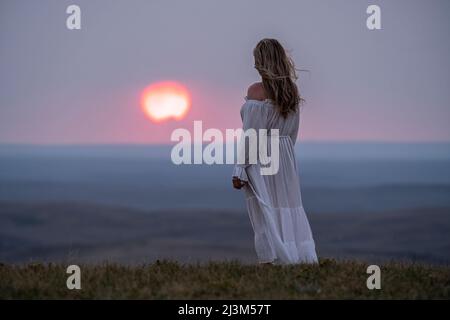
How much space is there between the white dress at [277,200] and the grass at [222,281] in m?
0.32

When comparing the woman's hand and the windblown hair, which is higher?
the windblown hair

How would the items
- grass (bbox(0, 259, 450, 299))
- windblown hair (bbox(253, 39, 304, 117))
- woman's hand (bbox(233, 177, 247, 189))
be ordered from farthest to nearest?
woman's hand (bbox(233, 177, 247, 189))
windblown hair (bbox(253, 39, 304, 117))
grass (bbox(0, 259, 450, 299))

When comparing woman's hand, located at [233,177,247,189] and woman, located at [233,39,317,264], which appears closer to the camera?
woman, located at [233,39,317,264]

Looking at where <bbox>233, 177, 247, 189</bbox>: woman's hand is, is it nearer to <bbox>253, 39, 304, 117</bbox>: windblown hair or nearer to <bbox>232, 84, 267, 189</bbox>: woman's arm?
<bbox>232, 84, 267, 189</bbox>: woman's arm

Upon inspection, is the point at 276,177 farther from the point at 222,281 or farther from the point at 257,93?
the point at 222,281

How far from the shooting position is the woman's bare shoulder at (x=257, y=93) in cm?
939

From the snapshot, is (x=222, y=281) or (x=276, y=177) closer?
(x=222, y=281)

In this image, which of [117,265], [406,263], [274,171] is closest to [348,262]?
[406,263]

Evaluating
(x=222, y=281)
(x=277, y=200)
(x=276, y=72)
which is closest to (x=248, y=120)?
(x=276, y=72)

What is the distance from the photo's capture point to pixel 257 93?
30.8ft

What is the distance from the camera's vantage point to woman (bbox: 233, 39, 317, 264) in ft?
30.4

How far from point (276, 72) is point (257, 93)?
360 mm

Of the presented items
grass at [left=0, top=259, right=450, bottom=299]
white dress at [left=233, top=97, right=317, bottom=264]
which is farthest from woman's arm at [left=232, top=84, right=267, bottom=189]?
grass at [left=0, top=259, right=450, bottom=299]

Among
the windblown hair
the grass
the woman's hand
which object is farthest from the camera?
the woman's hand
